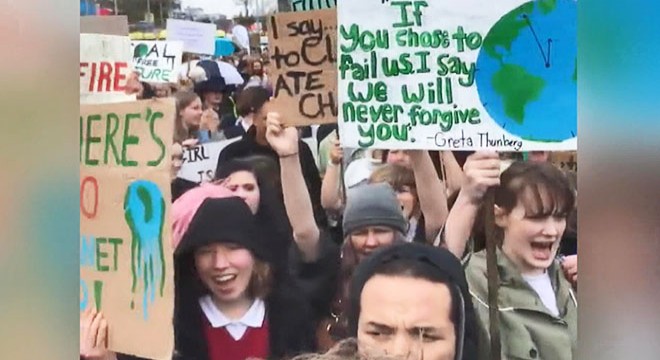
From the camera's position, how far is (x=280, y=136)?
9.02 ft

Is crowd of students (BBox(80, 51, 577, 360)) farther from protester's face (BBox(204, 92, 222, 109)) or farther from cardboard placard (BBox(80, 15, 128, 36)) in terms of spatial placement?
cardboard placard (BBox(80, 15, 128, 36))

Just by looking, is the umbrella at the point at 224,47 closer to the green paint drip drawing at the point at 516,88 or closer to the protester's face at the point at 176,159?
the protester's face at the point at 176,159

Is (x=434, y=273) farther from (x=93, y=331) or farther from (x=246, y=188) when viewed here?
(x=93, y=331)

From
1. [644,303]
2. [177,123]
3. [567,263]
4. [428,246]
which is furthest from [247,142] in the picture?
[644,303]

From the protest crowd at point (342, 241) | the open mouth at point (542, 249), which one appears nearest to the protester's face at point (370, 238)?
the protest crowd at point (342, 241)

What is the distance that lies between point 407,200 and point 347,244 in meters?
0.23

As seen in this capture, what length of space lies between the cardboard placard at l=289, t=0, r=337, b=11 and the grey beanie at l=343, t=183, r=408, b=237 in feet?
1.82

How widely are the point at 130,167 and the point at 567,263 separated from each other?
138cm

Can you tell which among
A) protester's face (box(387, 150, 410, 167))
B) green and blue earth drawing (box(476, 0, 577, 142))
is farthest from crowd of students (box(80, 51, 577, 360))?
green and blue earth drawing (box(476, 0, 577, 142))

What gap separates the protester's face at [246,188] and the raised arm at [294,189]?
0.09 m

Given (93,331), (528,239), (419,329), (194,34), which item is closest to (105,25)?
(194,34)

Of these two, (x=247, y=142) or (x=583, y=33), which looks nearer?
(x=583, y=33)

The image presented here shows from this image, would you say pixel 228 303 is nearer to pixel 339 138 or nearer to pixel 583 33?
pixel 339 138

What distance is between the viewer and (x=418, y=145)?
8.75ft
